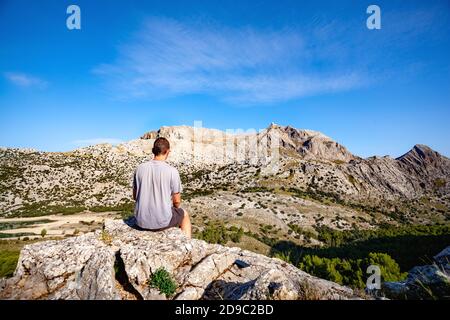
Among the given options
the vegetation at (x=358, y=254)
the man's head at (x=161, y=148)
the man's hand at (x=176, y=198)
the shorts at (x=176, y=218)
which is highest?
the man's head at (x=161, y=148)

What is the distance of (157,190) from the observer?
26.1 feet

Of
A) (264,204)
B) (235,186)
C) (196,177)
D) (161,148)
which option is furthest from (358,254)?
(196,177)

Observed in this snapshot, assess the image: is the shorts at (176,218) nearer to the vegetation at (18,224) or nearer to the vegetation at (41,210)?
the vegetation at (18,224)

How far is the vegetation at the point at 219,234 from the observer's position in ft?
129

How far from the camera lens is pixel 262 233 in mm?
51562

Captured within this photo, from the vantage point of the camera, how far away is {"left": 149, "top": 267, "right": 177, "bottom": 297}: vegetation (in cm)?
691

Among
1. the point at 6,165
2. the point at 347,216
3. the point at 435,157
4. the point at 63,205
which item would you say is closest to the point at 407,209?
the point at 347,216

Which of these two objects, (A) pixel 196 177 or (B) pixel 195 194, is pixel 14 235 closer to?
(B) pixel 195 194

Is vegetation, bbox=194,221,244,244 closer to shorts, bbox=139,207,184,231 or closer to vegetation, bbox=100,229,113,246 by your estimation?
vegetation, bbox=100,229,113,246

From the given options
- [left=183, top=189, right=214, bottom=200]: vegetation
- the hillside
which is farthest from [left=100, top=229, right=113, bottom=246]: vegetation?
[left=183, top=189, right=214, bottom=200]: vegetation

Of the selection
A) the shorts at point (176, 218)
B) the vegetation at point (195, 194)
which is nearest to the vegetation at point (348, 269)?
the shorts at point (176, 218)

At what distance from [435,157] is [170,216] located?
8328 inches
